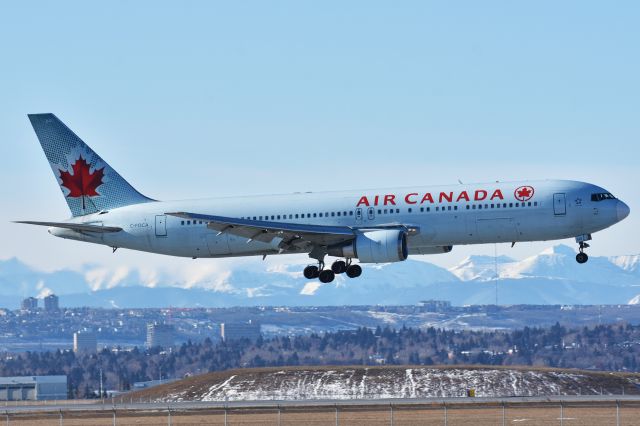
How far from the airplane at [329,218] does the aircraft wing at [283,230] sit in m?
0.09

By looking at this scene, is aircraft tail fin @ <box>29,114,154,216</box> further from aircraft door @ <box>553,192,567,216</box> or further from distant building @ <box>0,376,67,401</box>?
distant building @ <box>0,376,67,401</box>

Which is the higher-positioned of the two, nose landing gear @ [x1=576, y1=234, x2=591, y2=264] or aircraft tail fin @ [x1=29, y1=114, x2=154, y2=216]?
aircraft tail fin @ [x1=29, y1=114, x2=154, y2=216]

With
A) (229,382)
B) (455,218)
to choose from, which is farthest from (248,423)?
(229,382)

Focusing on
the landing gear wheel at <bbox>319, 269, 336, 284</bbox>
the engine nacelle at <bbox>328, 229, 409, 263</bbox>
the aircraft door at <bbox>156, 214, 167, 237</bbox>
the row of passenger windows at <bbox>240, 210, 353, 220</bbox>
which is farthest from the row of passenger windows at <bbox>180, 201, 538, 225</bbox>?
the landing gear wheel at <bbox>319, 269, 336, 284</bbox>

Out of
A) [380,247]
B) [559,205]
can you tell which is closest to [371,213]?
[380,247]

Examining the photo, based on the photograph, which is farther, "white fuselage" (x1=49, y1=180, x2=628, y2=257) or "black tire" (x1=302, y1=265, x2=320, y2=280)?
"black tire" (x1=302, y1=265, x2=320, y2=280)

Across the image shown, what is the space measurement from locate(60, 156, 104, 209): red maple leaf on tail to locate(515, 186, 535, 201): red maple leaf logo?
109 ft

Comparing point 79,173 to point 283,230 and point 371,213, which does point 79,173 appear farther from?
point 371,213

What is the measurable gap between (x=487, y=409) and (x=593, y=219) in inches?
577

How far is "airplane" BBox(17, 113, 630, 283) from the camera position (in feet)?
284

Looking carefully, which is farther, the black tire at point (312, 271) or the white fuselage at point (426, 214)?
the black tire at point (312, 271)

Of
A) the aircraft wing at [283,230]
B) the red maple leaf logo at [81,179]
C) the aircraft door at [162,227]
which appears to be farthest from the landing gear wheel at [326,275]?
the red maple leaf logo at [81,179]

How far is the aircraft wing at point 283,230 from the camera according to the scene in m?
88.2

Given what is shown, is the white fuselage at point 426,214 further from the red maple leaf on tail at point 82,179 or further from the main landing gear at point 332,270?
the red maple leaf on tail at point 82,179
